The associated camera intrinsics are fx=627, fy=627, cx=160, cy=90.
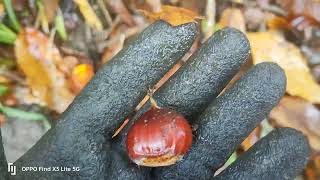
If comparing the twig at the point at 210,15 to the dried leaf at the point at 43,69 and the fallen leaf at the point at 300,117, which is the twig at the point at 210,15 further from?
the dried leaf at the point at 43,69

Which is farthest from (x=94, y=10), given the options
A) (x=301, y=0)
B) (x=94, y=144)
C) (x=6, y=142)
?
(x=94, y=144)

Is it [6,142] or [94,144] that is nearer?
[94,144]

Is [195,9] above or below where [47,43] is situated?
above

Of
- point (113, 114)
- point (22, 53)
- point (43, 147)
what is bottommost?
point (22, 53)

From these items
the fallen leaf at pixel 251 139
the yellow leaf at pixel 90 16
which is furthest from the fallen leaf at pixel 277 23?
the yellow leaf at pixel 90 16

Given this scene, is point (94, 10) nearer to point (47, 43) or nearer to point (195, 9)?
point (47, 43)

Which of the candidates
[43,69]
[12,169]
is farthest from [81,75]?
[12,169]
